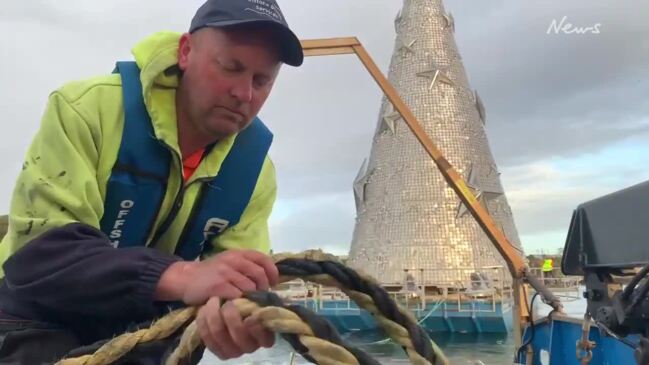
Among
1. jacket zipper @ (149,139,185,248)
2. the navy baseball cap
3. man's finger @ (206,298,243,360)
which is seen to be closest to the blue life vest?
jacket zipper @ (149,139,185,248)

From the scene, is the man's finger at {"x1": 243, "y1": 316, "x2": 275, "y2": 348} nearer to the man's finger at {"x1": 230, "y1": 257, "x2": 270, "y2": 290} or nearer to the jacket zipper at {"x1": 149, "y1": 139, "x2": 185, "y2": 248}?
the man's finger at {"x1": 230, "y1": 257, "x2": 270, "y2": 290}

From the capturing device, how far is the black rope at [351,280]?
1.92 feet

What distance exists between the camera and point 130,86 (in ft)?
3.05

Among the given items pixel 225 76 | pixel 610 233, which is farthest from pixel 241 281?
pixel 610 233

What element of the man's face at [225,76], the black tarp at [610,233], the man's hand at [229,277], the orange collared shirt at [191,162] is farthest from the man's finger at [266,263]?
the black tarp at [610,233]

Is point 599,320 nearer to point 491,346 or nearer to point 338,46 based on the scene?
point 338,46

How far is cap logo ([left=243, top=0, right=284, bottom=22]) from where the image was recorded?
→ 810mm

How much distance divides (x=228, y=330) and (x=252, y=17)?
41cm

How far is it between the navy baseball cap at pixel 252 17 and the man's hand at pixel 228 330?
1.26 feet

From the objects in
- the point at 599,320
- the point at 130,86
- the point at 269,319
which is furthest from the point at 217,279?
the point at 599,320

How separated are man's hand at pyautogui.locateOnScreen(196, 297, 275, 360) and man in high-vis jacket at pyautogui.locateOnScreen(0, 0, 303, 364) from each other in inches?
1.2

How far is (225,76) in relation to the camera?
0.81 meters

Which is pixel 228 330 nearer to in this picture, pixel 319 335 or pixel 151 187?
pixel 319 335

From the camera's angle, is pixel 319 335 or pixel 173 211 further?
pixel 173 211
